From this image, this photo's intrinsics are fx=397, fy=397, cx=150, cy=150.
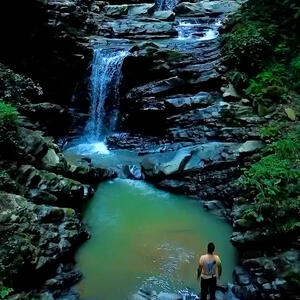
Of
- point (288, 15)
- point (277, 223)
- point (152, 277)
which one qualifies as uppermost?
point (288, 15)

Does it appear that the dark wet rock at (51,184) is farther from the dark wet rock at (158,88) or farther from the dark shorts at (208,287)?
the dark wet rock at (158,88)

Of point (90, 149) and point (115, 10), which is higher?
point (115, 10)

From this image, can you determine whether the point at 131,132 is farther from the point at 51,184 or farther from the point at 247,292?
the point at 247,292

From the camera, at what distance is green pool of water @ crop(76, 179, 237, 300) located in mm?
9078

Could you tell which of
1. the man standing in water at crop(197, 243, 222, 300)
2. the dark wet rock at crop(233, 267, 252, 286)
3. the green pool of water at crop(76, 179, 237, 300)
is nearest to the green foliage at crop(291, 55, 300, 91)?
the green pool of water at crop(76, 179, 237, 300)

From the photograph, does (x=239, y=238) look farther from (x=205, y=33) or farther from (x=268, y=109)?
(x=205, y=33)

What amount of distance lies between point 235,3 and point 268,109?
15.1 m

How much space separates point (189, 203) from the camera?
41.5 ft

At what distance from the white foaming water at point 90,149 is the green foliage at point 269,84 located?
21.3 feet

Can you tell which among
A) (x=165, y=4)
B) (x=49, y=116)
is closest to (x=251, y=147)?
(x=49, y=116)

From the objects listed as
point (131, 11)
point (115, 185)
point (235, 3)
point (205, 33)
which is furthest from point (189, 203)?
point (235, 3)

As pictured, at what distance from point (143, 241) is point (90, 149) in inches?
296

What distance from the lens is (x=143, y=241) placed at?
10.6 meters

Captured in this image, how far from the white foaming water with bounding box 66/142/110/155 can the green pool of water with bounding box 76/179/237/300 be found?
3.43 metres
